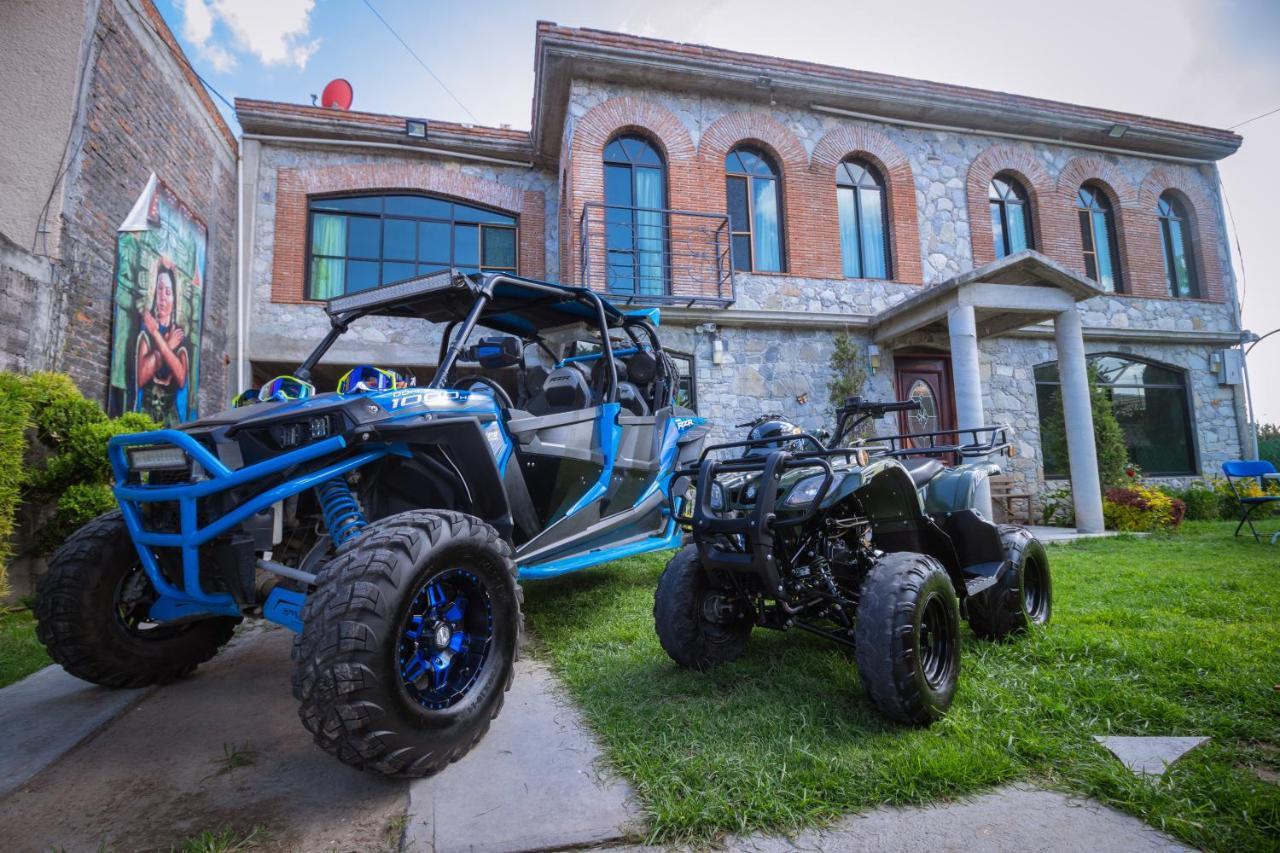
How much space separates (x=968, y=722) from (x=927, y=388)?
31.7 feet

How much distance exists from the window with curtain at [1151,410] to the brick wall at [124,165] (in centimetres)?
1516

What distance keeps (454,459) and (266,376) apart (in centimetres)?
977

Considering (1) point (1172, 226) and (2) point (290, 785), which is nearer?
(2) point (290, 785)

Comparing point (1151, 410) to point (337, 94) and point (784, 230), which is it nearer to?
point (784, 230)

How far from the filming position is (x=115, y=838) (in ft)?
6.14

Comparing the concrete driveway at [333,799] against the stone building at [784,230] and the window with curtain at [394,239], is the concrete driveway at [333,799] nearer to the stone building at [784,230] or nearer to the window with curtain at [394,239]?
the stone building at [784,230]

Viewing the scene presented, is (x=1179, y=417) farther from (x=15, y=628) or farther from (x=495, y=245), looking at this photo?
(x=15, y=628)

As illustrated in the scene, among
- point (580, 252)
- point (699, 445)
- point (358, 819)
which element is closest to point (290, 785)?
point (358, 819)

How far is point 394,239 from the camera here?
437 inches

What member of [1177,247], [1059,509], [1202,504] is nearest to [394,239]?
[1059,509]

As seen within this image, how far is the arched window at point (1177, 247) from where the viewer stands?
514 inches

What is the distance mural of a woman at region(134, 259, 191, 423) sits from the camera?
24.3 feet

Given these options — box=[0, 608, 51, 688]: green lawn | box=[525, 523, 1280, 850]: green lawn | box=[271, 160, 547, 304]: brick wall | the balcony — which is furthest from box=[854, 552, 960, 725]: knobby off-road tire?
box=[271, 160, 547, 304]: brick wall

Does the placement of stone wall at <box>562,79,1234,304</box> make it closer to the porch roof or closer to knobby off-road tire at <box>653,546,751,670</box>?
the porch roof
